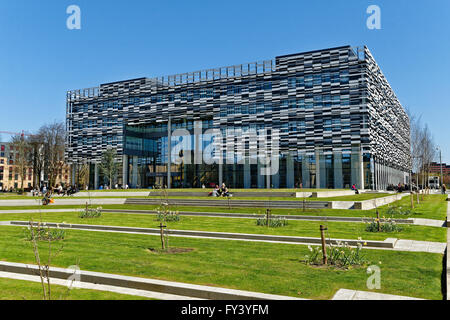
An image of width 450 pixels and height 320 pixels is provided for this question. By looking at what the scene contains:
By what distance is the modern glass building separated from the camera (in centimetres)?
6156

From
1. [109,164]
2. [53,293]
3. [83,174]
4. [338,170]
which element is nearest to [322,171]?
[338,170]

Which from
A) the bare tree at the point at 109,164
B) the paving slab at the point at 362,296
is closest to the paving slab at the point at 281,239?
the paving slab at the point at 362,296

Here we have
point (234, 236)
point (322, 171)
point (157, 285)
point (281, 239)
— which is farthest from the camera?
point (322, 171)

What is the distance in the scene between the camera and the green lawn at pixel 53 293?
627 cm

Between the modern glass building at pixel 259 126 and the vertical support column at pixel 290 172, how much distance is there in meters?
0.19

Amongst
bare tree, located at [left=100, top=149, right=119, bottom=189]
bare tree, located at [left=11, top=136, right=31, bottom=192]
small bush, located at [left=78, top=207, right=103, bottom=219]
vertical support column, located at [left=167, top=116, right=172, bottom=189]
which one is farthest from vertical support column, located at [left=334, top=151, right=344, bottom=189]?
bare tree, located at [left=11, top=136, right=31, bottom=192]

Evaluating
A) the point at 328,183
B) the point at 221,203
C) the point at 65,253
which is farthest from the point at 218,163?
the point at 65,253

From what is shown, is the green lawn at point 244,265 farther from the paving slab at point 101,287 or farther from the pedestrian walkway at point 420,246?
the pedestrian walkway at point 420,246

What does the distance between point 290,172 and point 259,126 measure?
10.8 meters

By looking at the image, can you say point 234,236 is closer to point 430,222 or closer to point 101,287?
point 101,287

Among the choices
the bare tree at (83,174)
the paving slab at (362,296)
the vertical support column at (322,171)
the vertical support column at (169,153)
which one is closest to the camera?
the paving slab at (362,296)

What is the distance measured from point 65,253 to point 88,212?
1123 centimetres

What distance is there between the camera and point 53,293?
6.48 m
